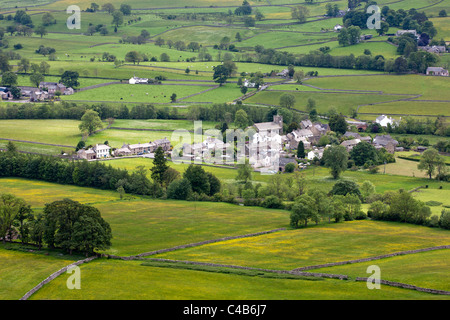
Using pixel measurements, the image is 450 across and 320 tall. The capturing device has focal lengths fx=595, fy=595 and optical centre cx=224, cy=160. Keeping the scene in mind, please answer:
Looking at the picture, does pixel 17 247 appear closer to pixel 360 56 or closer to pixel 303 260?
pixel 303 260

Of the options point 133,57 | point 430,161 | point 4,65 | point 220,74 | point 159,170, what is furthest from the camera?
point 133,57

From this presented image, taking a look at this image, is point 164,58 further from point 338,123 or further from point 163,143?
point 338,123

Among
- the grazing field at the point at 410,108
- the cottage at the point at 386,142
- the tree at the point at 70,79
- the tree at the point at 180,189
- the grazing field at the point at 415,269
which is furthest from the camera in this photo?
the tree at the point at 70,79

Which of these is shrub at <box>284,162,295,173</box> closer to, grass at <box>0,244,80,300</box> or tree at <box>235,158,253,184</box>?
tree at <box>235,158,253,184</box>

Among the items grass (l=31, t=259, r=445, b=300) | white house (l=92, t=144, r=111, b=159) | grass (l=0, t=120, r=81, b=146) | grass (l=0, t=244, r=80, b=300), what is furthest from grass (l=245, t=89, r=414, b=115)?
grass (l=0, t=244, r=80, b=300)

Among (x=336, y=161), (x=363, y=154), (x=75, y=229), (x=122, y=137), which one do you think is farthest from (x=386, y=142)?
(x=75, y=229)

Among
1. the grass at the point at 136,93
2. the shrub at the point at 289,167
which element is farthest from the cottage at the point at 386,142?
the grass at the point at 136,93

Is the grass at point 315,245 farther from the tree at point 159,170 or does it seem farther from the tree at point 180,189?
the tree at point 159,170
